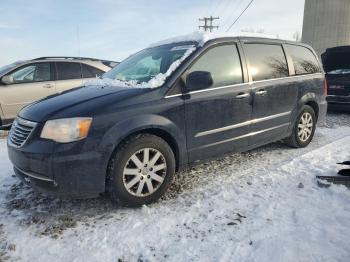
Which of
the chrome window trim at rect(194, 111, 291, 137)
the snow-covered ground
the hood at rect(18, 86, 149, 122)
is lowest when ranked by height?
the snow-covered ground

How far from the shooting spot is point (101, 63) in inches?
353

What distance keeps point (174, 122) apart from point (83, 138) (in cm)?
102

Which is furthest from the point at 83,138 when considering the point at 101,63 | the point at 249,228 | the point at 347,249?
the point at 101,63

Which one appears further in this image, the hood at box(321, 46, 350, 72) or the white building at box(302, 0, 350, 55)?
the white building at box(302, 0, 350, 55)

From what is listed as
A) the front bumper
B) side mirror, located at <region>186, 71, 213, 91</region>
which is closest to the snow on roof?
side mirror, located at <region>186, 71, 213, 91</region>

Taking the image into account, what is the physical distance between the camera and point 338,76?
9.25 m

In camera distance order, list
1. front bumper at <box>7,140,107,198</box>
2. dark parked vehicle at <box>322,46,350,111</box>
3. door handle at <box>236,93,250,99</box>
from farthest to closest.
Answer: dark parked vehicle at <box>322,46,350,111</box>, door handle at <box>236,93,250,99</box>, front bumper at <box>7,140,107,198</box>

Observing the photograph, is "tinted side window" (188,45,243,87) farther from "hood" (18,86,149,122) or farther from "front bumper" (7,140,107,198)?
"front bumper" (7,140,107,198)

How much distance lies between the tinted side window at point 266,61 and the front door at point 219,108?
0.88 ft

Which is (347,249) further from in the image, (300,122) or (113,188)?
(300,122)

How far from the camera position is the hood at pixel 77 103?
347 cm

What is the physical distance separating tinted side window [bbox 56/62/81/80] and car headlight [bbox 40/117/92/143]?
5.29 meters

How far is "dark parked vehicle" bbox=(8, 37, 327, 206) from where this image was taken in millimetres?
3381

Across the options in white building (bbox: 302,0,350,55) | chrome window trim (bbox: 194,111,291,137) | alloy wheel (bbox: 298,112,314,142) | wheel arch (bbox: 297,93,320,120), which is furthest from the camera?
white building (bbox: 302,0,350,55)
